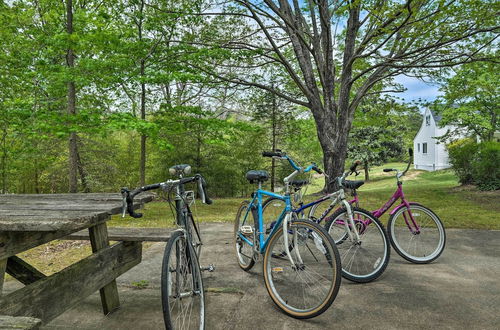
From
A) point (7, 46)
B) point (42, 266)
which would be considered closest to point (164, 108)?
→ point (7, 46)

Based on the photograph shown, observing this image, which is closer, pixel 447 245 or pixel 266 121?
pixel 447 245

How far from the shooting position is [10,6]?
29.6ft

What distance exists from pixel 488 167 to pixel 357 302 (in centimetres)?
1131

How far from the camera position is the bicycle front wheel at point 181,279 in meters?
1.81

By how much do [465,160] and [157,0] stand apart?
12448 millimetres

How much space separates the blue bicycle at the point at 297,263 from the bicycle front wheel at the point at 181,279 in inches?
24.3

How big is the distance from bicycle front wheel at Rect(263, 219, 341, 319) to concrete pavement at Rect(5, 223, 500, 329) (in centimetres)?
13

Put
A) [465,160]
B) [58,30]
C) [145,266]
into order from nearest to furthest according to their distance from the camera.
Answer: [145,266], [58,30], [465,160]

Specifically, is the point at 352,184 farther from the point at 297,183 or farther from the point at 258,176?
the point at 258,176

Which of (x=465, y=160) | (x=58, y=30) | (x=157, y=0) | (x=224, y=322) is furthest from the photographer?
(x=465, y=160)

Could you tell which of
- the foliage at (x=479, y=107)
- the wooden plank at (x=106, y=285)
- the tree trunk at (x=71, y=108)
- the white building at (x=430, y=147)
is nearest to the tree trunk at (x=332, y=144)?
the foliage at (x=479, y=107)

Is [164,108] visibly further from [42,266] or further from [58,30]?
[42,266]

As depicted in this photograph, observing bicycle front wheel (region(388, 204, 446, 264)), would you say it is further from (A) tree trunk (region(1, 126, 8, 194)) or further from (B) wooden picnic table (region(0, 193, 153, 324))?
(A) tree trunk (region(1, 126, 8, 194))

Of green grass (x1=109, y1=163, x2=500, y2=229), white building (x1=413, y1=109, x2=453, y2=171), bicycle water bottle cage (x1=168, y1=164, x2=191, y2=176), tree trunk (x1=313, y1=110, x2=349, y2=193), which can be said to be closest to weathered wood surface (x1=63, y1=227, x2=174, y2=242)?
bicycle water bottle cage (x1=168, y1=164, x2=191, y2=176)
